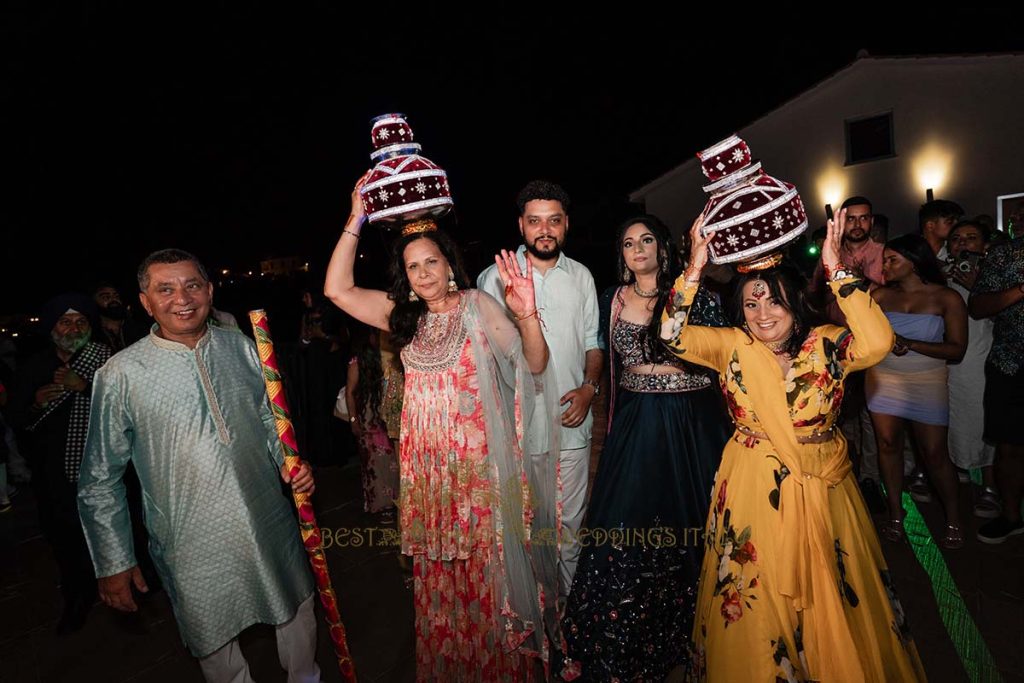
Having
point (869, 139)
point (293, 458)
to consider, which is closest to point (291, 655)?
point (293, 458)

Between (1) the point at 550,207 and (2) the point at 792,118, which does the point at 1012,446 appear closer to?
(1) the point at 550,207

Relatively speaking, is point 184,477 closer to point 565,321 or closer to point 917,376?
point 565,321

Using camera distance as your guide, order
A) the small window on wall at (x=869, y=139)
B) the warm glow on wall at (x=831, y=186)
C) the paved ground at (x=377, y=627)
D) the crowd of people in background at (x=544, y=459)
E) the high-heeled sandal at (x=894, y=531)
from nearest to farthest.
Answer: the crowd of people in background at (x=544, y=459)
the paved ground at (x=377, y=627)
the high-heeled sandal at (x=894, y=531)
the small window on wall at (x=869, y=139)
the warm glow on wall at (x=831, y=186)

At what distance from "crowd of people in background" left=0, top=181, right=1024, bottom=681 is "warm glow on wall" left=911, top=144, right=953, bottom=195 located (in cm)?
1059

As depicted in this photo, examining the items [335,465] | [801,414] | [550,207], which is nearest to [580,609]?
[801,414]

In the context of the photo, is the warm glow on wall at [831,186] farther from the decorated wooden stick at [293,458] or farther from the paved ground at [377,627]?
the decorated wooden stick at [293,458]

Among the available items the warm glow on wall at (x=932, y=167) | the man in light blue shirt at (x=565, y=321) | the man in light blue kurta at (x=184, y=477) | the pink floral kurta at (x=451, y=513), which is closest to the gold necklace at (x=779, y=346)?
the man in light blue shirt at (x=565, y=321)

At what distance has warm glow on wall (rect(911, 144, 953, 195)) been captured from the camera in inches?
458

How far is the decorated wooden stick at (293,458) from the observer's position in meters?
2.35

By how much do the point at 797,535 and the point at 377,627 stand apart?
2530 mm

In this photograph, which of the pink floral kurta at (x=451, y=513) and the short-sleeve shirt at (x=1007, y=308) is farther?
the short-sleeve shirt at (x=1007, y=308)

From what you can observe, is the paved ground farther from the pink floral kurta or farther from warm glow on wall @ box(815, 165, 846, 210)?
warm glow on wall @ box(815, 165, 846, 210)

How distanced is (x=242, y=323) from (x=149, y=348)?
28.8 ft

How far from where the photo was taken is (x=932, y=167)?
11797mm
